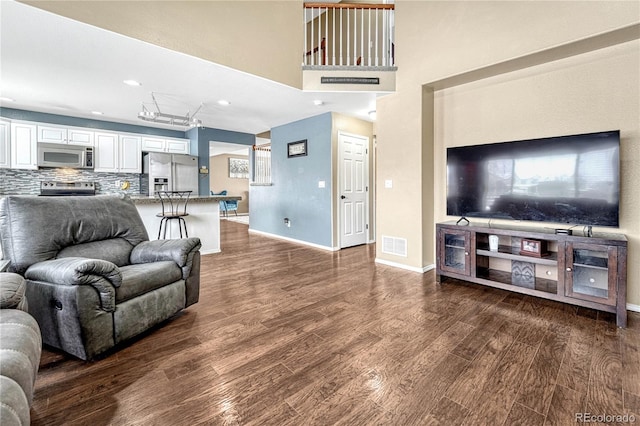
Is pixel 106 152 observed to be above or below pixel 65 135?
below

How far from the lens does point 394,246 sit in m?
3.95

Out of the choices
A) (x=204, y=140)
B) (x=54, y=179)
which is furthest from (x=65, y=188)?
(x=204, y=140)

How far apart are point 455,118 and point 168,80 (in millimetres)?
3590

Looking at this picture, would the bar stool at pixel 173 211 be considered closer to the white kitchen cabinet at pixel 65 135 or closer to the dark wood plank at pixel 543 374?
the white kitchen cabinet at pixel 65 135

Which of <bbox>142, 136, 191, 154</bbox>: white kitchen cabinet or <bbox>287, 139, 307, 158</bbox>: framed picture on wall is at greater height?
<bbox>142, 136, 191, 154</bbox>: white kitchen cabinet

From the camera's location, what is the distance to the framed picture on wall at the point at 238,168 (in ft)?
37.3

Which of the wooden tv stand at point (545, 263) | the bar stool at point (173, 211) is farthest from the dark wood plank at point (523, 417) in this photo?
the bar stool at point (173, 211)

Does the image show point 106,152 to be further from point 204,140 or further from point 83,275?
point 83,275

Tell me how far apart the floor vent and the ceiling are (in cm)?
204

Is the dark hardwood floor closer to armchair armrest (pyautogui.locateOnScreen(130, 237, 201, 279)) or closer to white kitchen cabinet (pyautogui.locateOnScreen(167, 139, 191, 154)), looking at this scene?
armchair armrest (pyautogui.locateOnScreen(130, 237, 201, 279))

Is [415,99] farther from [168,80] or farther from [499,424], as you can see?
[499,424]

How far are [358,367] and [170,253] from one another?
5.70 feet

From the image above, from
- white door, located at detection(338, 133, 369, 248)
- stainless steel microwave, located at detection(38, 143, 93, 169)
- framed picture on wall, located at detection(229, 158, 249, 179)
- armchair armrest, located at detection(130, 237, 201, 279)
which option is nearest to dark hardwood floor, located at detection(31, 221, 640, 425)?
armchair armrest, located at detection(130, 237, 201, 279)

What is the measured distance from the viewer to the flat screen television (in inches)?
95.5
